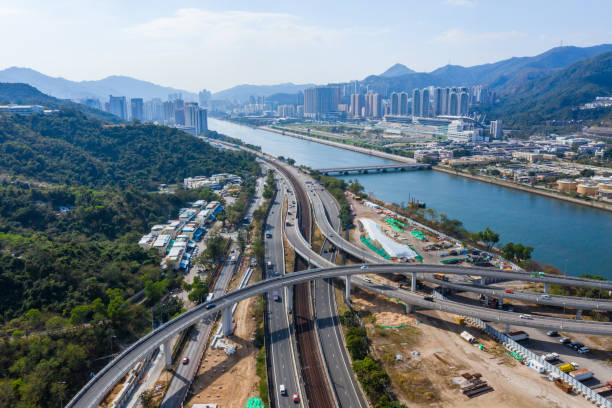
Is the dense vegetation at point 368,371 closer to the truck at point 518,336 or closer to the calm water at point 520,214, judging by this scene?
the truck at point 518,336

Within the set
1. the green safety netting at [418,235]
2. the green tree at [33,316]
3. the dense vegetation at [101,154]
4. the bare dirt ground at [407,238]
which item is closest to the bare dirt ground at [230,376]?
the green tree at [33,316]

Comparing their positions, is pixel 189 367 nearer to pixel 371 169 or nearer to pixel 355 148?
pixel 371 169

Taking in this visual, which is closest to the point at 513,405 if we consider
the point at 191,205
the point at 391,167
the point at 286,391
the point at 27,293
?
the point at 286,391

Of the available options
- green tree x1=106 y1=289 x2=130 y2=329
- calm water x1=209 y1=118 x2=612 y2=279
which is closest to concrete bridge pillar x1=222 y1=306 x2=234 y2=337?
green tree x1=106 y1=289 x2=130 y2=329

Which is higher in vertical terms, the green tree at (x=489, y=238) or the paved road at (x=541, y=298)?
the green tree at (x=489, y=238)

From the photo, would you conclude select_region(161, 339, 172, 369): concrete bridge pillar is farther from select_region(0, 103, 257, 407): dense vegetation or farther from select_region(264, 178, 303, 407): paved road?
select_region(264, 178, 303, 407): paved road

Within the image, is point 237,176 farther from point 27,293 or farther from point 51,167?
point 27,293

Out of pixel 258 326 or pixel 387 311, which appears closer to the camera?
pixel 258 326
